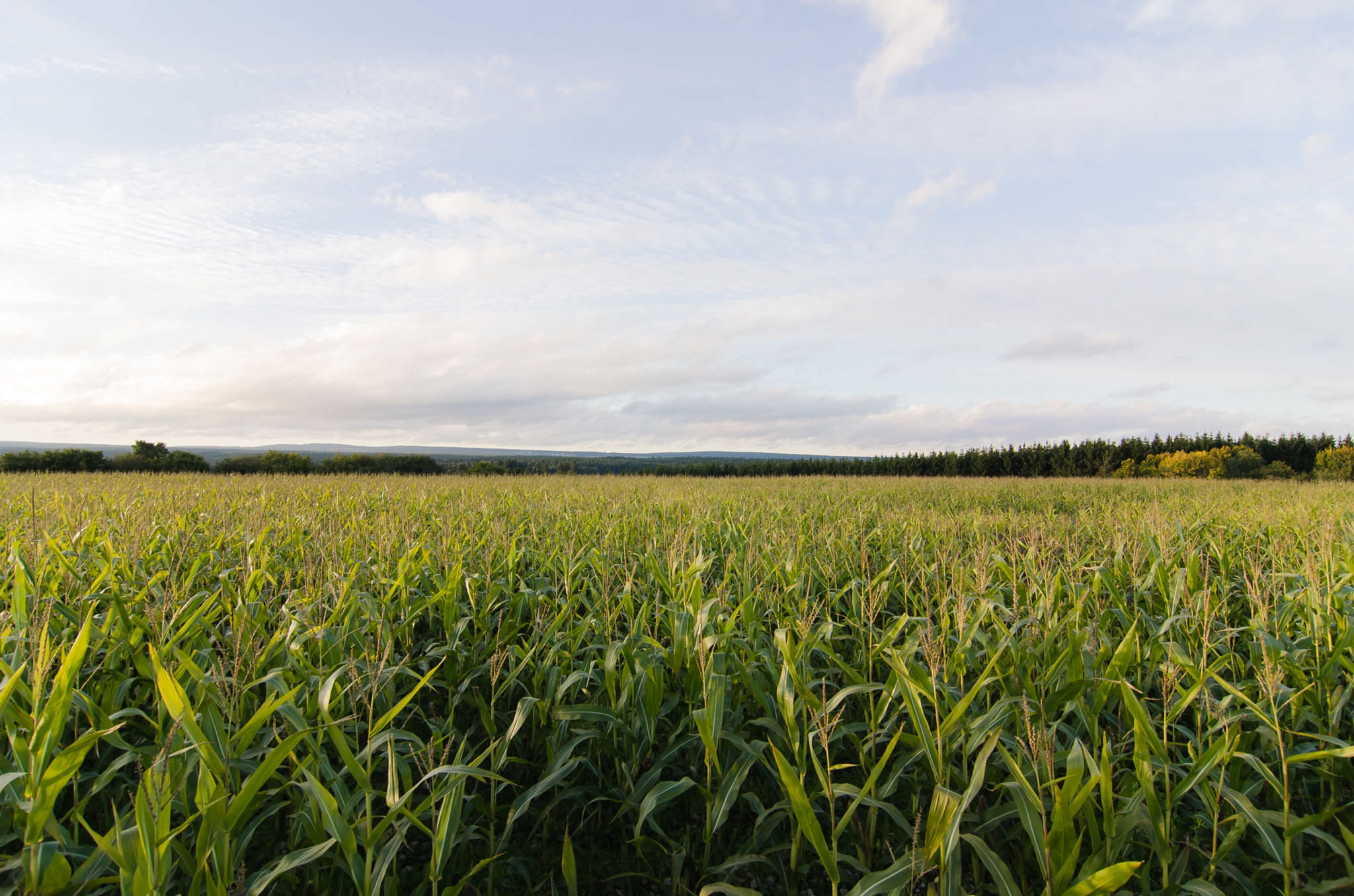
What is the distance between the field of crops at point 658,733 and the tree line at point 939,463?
74.3ft

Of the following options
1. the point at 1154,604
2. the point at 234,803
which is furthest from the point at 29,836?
the point at 1154,604

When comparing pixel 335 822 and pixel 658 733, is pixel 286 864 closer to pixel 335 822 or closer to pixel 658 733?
pixel 335 822

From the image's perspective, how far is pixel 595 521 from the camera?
21.2ft

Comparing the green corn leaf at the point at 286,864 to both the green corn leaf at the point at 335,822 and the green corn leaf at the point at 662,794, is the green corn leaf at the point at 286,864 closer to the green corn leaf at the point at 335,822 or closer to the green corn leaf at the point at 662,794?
the green corn leaf at the point at 335,822

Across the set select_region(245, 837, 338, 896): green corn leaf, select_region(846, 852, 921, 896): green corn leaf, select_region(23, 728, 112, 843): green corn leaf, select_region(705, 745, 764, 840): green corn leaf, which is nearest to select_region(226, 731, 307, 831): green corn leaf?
select_region(245, 837, 338, 896): green corn leaf

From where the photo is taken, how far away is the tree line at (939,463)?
26.2m

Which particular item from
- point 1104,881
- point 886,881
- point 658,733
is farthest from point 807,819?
point 658,733

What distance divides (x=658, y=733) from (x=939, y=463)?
5114cm

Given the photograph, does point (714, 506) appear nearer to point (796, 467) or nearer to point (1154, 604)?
point (1154, 604)

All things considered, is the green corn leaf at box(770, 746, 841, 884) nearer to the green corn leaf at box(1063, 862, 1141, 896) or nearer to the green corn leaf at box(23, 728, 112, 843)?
the green corn leaf at box(1063, 862, 1141, 896)

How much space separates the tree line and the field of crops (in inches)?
891

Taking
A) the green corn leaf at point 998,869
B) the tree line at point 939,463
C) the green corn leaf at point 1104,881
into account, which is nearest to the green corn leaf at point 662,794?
the green corn leaf at point 998,869

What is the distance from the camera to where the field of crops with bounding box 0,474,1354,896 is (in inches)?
65.2

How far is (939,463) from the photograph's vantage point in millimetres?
48812
